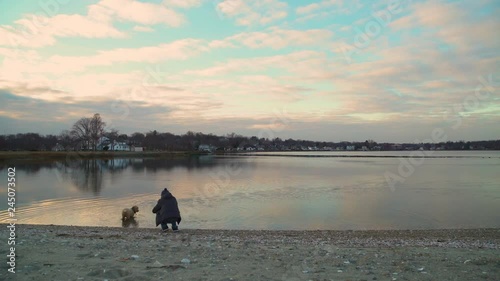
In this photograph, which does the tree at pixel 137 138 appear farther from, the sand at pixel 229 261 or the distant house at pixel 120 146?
the sand at pixel 229 261

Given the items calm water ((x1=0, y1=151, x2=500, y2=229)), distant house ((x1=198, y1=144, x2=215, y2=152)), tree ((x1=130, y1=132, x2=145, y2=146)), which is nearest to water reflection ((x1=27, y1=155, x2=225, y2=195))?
calm water ((x1=0, y1=151, x2=500, y2=229))

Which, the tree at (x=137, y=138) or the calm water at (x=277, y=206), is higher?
the tree at (x=137, y=138)

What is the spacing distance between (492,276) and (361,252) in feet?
8.69

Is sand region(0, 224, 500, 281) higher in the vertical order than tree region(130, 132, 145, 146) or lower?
lower

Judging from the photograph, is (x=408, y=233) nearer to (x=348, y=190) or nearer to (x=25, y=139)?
(x=348, y=190)

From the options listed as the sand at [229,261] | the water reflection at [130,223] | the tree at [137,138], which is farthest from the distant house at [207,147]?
the sand at [229,261]

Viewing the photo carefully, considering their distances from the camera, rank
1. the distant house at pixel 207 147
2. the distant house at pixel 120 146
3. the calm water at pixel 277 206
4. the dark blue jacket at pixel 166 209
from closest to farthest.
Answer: the dark blue jacket at pixel 166 209 → the calm water at pixel 277 206 → the distant house at pixel 120 146 → the distant house at pixel 207 147

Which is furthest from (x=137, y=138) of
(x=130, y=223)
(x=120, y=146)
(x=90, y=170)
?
(x=130, y=223)

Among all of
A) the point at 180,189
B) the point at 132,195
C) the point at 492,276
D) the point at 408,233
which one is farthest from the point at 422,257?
the point at 180,189

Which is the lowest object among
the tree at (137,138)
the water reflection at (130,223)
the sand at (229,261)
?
the water reflection at (130,223)

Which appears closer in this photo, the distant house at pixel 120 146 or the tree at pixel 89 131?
the tree at pixel 89 131

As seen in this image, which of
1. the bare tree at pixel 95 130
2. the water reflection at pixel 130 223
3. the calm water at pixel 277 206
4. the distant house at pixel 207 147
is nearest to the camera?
the water reflection at pixel 130 223

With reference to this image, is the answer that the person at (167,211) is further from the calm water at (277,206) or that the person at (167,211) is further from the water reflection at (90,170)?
the water reflection at (90,170)

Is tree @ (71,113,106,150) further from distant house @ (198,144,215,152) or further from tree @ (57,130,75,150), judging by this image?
distant house @ (198,144,215,152)
